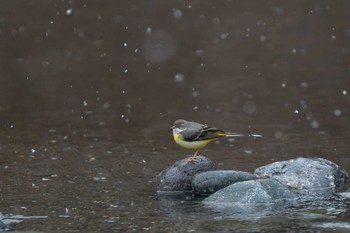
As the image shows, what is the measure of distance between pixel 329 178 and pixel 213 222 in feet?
7.77

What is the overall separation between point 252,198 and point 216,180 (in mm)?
748

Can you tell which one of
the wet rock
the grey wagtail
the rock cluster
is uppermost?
the grey wagtail

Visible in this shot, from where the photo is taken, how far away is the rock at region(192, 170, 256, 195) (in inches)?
458

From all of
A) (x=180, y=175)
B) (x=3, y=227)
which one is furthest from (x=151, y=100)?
(x=3, y=227)

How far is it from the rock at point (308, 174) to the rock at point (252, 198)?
52 centimetres

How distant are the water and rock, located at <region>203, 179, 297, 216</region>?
0.28 meters

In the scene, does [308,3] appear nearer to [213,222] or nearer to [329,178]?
[329,178]

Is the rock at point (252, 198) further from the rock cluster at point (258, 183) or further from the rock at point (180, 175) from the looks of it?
the rock at point (180, 175)

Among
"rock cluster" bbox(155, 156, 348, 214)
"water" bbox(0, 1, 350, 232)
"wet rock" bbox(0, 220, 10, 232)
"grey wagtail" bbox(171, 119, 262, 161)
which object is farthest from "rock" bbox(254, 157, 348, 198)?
"wet rock" bbox(0, 220, 10, 232)

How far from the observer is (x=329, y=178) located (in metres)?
11.9

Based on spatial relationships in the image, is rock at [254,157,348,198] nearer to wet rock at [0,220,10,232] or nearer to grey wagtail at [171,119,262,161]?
grey wagtail at [171,119,262,161]

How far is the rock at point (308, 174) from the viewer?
1188cm

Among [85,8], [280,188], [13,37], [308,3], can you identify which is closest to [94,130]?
[280,188]

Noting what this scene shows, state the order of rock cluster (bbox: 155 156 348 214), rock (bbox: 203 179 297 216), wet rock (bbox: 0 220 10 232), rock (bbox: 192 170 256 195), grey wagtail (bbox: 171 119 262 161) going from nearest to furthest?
wet rock (bbox: 0 220 10 232), rock (bbox: 203 179 297 216), rock cluster (bbox: 155 156 348 214), rock (bbox: 192 170 256 195), grey wagtail (bbox: 171 119 262 161)
